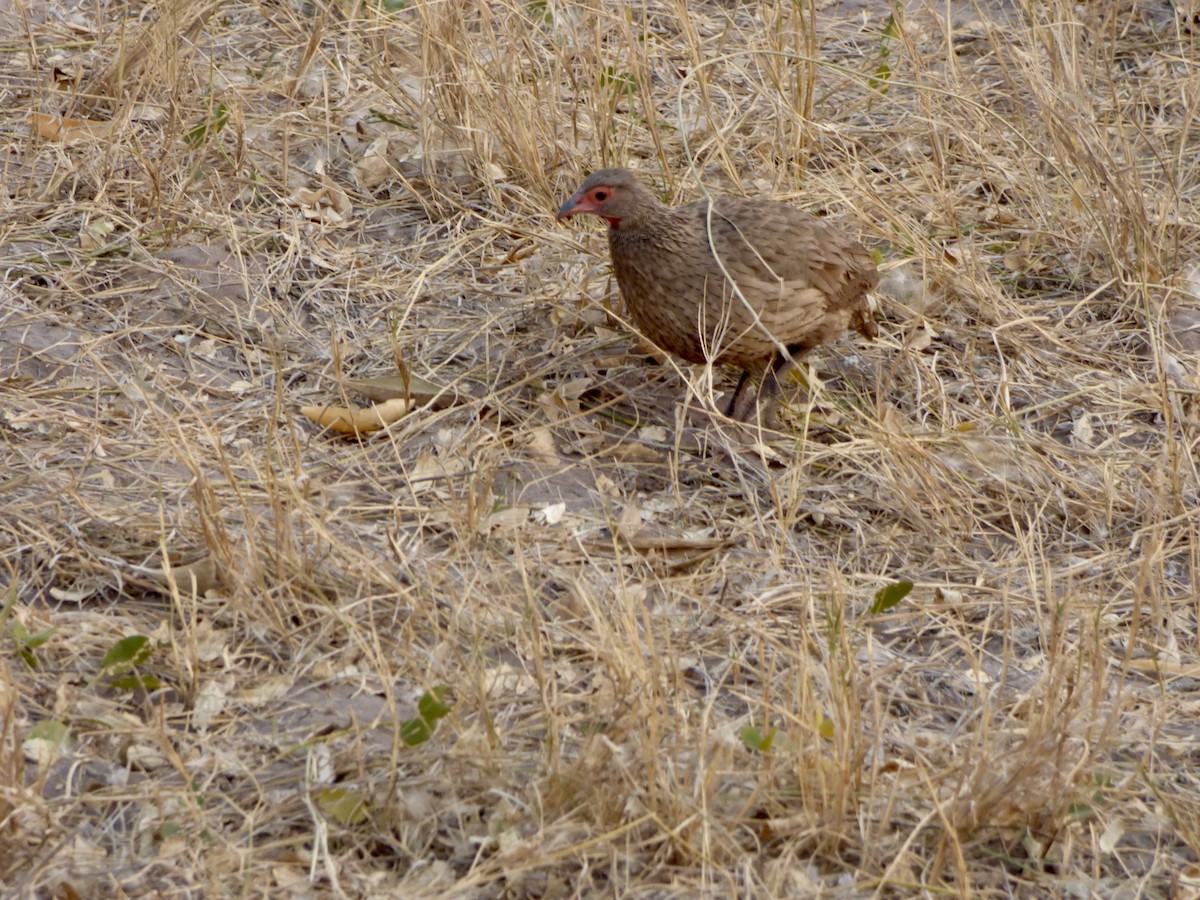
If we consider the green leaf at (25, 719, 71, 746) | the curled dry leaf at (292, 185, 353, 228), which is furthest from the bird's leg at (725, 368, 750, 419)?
the green leaf at (25, 719, 71, 746)

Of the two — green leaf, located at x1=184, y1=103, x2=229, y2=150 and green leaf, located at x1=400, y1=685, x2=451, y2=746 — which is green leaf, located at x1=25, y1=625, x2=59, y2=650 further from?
green leaf, located at x1=184, y1=103, x2=229, y2=150

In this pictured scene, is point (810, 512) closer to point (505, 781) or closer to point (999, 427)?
point (999, 427)

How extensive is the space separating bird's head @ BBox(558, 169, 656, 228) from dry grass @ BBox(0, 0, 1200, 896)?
400 millimetres

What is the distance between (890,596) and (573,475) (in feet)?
3.08

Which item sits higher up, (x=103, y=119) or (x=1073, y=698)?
(x=103, y=119)

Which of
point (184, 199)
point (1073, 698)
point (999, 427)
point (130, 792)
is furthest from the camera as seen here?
point (184, 199)

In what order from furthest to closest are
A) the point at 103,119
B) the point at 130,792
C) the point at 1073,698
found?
the point at 103,119, the point at 1073,698, the point at 130,792

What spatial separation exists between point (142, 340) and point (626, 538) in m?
1.57

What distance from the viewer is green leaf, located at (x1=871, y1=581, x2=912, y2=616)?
11.1 ft

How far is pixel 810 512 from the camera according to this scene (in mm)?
3859

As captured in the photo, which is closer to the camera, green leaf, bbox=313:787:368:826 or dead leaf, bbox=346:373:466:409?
green leaf, bbox=313:787:368:826

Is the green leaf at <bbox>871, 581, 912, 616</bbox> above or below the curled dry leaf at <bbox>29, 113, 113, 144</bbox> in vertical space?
below

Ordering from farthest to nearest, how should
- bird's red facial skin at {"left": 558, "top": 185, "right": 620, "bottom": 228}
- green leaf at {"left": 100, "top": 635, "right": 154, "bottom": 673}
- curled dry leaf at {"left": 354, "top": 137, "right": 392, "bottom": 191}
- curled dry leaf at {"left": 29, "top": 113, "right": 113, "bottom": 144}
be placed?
curled dry leaf at {"left": 354, "top": 137, "right": 392, "bottom": 191} → curled dry leaf at {"left": 29, "top": 113, "right": 113, "bottom": 144} → bird's red facial skin at {"left": 558, "top": 185, "right": 620, "bottom": 228} → green leaf at {"left": 100, "top": 635, "right": 154, "bottom": 673}

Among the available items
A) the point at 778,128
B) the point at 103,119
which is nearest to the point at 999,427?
the point at 778,128
